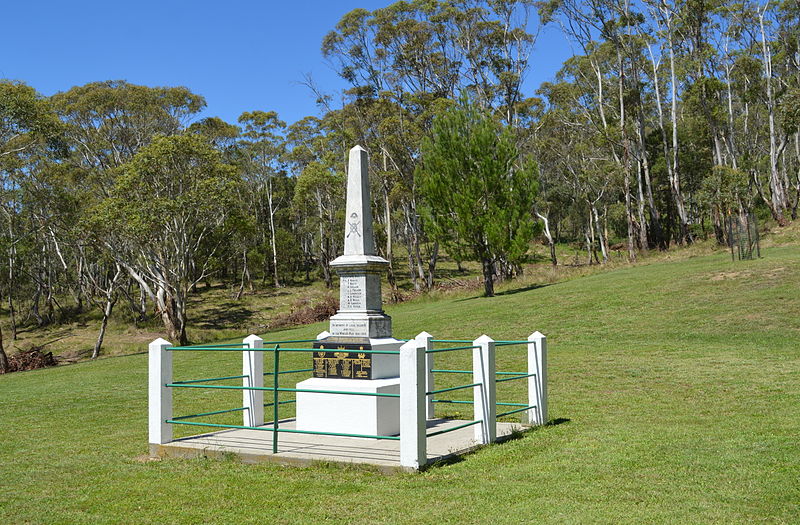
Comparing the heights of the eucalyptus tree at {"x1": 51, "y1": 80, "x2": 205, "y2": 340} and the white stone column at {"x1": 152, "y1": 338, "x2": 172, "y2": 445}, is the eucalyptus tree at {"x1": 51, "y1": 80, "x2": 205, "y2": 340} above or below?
above

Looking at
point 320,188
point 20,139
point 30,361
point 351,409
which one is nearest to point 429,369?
point 351,409

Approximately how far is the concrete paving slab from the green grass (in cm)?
Result: 25

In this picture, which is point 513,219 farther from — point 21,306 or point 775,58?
point 21,306

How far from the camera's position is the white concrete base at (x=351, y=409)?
973cm

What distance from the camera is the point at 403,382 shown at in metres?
8.11

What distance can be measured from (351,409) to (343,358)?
0.82 meters

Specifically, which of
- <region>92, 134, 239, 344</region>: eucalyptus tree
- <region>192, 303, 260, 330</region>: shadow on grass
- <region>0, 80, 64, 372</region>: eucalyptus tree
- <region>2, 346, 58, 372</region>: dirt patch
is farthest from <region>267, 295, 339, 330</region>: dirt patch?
<region>0, 80, 64, 372</region>: eucalyptus tree

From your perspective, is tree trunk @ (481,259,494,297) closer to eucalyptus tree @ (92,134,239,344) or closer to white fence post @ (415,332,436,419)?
eucalyptus tree @ (92,134,239,344)

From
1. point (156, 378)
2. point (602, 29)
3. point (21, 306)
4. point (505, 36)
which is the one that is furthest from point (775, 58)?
point (21, 306)

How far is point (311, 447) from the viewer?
9398 mm

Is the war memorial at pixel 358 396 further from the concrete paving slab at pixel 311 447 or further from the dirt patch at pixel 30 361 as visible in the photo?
the dirt patch at pixel 30 361

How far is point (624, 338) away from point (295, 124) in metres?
49.6

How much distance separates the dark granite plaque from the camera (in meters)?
10.2

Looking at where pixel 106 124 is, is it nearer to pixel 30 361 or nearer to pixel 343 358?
pixel 30 361
